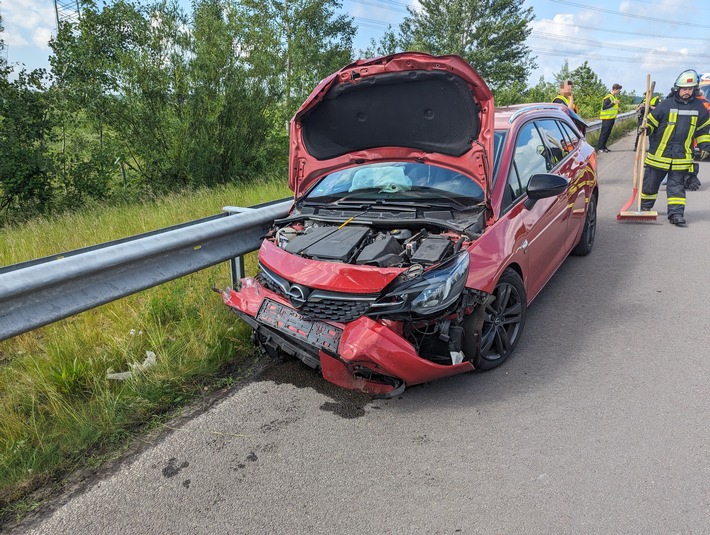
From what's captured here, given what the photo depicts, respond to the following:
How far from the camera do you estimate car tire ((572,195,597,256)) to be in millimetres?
5997

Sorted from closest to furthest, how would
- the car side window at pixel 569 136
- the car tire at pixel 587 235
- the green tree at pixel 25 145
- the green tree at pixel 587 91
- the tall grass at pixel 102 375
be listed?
the tall grass at pixel 102 375 → the car side window at pixel 569 136 → the car tire at pixel 587 235 → the green tree at pixel 25 145 → the green tree at pixel 587 91

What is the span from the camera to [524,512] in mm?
2314

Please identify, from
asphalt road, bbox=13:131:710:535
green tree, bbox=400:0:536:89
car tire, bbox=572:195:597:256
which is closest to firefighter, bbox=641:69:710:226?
car tire, bbox=572:195:597:256

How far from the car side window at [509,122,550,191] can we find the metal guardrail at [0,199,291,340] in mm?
2278

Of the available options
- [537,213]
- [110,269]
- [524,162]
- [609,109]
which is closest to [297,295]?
[110,269]

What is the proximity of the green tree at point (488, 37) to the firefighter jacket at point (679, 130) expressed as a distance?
34.2m

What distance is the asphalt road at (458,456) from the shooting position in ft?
7.58

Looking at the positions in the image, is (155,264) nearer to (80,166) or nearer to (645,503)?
(645,503)

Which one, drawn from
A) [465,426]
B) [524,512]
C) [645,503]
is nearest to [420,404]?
[465,426]

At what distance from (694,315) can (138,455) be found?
14.5 ft

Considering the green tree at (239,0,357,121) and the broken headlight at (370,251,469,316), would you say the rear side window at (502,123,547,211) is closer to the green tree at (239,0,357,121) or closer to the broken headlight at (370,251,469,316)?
the broken headlight at (370,251,469,316)

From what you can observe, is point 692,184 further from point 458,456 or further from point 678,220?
point 458,456

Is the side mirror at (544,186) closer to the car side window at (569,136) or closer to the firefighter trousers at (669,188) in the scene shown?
the car side window at (569,136)

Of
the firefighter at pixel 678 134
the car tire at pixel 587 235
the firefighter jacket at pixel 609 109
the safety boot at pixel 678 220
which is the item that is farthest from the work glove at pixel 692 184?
the car tire at pixel 587 235
